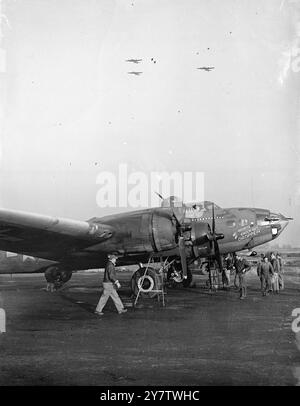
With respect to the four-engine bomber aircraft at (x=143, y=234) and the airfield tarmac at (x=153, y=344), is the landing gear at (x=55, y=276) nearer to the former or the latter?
the four-engine bomber aircraft at (x=143, y=234)

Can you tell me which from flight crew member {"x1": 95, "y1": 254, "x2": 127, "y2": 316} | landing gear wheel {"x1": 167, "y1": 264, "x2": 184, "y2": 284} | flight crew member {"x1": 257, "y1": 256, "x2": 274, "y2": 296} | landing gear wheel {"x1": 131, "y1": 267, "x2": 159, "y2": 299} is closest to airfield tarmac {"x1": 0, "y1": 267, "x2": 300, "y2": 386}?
flight crew member {"x1": 95, "y1": 254, "x2": 127, "y2": 316}

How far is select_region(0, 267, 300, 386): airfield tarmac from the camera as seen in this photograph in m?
5.83

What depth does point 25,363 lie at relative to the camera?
651cm

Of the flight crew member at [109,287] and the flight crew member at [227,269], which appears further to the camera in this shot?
the flight crew member at [227,269]

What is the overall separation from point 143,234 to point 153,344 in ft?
19.4

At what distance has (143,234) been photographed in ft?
44.3

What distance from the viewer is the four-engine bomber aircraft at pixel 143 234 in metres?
13.3

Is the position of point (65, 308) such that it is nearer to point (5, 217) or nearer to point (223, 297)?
point (5, 217)

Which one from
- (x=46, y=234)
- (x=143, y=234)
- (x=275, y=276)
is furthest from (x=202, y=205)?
(x=46, y=234)

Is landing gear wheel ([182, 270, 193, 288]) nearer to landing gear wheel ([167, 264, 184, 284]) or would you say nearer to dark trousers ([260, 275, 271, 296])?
landing gear wheel ([167, 264, 184, 284])

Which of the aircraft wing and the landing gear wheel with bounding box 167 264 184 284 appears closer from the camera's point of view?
the aircraft wing

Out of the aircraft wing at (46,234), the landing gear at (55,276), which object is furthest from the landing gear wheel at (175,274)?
the aircraft wing at (46,234)

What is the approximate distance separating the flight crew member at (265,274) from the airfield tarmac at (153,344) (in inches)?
55.0
